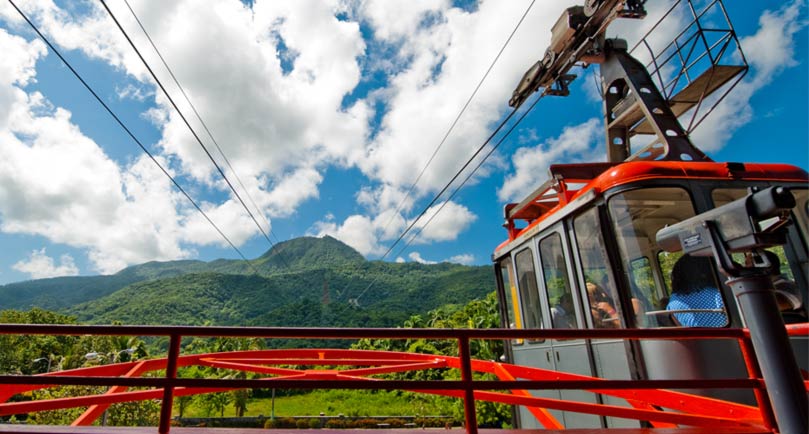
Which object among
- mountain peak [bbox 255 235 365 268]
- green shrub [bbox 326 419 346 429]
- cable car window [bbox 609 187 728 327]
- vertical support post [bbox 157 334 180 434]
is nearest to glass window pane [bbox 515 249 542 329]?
cable car window [bbox 609 187 728 327]

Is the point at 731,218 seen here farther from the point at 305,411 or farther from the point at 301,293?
the point at 301,293

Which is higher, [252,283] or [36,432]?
[252,283]

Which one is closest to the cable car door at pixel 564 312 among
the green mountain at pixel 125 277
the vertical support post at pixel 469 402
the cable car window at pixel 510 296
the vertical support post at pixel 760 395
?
the cable car window at pixel 510 296

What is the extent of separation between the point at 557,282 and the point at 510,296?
4.95 feet

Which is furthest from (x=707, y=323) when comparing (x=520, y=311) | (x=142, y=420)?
(x=142, y=420)

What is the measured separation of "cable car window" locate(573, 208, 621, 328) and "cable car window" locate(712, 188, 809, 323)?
3.17 ft

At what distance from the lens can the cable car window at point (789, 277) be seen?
10.2 ft

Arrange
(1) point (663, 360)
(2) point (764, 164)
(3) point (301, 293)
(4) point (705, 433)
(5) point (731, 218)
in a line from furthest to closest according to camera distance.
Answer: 1. (3) point (301, 293)
2. (2) point (764, 164)
3. (1) point (663, 360)
4. (4) point (705, 433)
5. (5) point (731, 218)

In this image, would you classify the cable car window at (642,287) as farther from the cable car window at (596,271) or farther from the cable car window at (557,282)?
the cable car window at (557,282)

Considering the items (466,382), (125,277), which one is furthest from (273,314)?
(125,277)

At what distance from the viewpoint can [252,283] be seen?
117 m

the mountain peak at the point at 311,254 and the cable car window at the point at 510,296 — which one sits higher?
the mountain peak at the point at 311,254

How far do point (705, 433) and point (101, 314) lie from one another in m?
103

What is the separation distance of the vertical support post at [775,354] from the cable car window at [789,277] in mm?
1543
